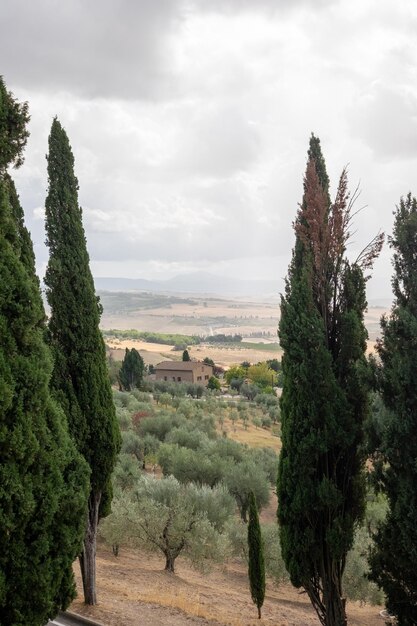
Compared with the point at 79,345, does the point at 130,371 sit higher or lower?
lower

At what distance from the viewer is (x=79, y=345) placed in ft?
38.1

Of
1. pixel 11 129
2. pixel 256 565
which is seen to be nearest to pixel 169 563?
pixel 256 565

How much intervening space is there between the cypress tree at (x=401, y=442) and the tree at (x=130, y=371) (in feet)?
185

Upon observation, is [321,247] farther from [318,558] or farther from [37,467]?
[37,467]

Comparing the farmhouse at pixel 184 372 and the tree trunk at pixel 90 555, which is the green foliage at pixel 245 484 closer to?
the tree trunk at pixel 90 555

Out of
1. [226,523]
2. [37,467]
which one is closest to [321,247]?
[37,467]

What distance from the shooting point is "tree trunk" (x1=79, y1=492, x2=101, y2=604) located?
11828mm

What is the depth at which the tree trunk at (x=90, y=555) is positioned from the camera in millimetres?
11828

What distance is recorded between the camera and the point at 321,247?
11484 millimetres

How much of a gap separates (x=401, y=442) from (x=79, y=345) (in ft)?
24.6

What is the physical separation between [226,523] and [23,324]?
17.2 meters

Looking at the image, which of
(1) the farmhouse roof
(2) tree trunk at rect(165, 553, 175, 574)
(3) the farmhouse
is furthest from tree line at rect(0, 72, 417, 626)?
(1) the farmhouse roof

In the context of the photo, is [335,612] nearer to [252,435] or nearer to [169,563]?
[169,563]

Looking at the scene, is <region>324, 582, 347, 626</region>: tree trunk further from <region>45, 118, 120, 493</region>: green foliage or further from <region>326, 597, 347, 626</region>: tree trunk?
<region>45, 118, 120, 493</region>: green foliage
